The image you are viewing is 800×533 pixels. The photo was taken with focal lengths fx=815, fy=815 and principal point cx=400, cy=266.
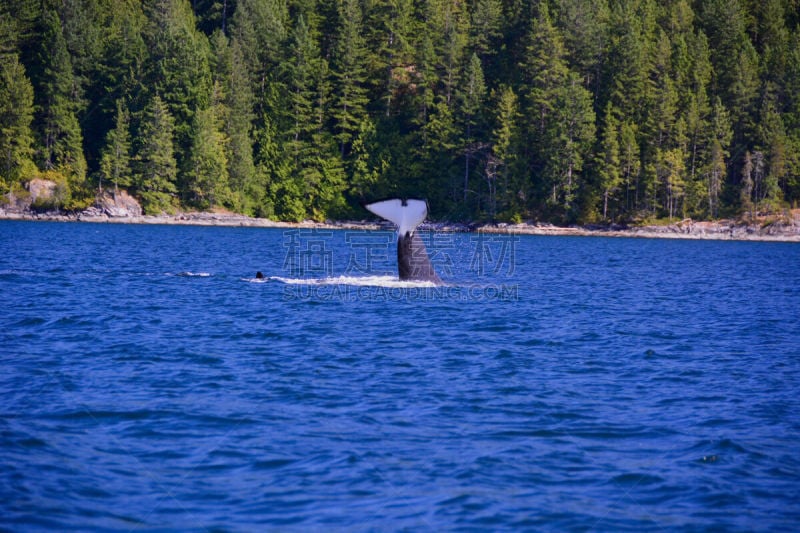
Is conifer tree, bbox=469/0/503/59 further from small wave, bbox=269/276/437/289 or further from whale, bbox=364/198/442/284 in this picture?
whale, bbox=364/198/442/284

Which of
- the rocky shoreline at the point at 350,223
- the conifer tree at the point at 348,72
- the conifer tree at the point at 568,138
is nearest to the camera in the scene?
the rocky shoreline at the point at 350,223

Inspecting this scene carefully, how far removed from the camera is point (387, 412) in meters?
12.7

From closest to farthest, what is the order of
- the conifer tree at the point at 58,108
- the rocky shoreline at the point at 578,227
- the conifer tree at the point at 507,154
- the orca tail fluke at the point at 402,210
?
the orca tail fluke at the point at 402,210 < the rocky shoreline at the point at 578,227 < the conifer tree at the point at 58,108 < the conifer tree at the point at 507,154

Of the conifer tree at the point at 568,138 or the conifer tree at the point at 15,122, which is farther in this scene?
the conifer tree at the point at 568,138

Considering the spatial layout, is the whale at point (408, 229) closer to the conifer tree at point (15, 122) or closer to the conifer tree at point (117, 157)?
the conifer tree at point (117, 157)

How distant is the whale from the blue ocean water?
5.19 ft

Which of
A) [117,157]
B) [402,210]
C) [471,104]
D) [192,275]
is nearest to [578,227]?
[471,104]

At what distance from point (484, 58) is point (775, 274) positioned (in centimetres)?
7164

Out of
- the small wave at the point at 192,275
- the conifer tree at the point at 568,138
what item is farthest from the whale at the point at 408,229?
the conifer tree at the point at 568,138

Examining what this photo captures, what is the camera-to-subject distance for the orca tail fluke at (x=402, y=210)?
2331 centimetres

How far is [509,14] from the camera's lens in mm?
112000

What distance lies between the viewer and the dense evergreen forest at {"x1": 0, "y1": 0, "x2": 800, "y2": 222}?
314ft

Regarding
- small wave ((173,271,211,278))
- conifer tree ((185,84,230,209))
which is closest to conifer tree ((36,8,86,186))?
conifer tree ((185,84,230,209))

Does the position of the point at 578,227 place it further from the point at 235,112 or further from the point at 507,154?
the point at 235,112
